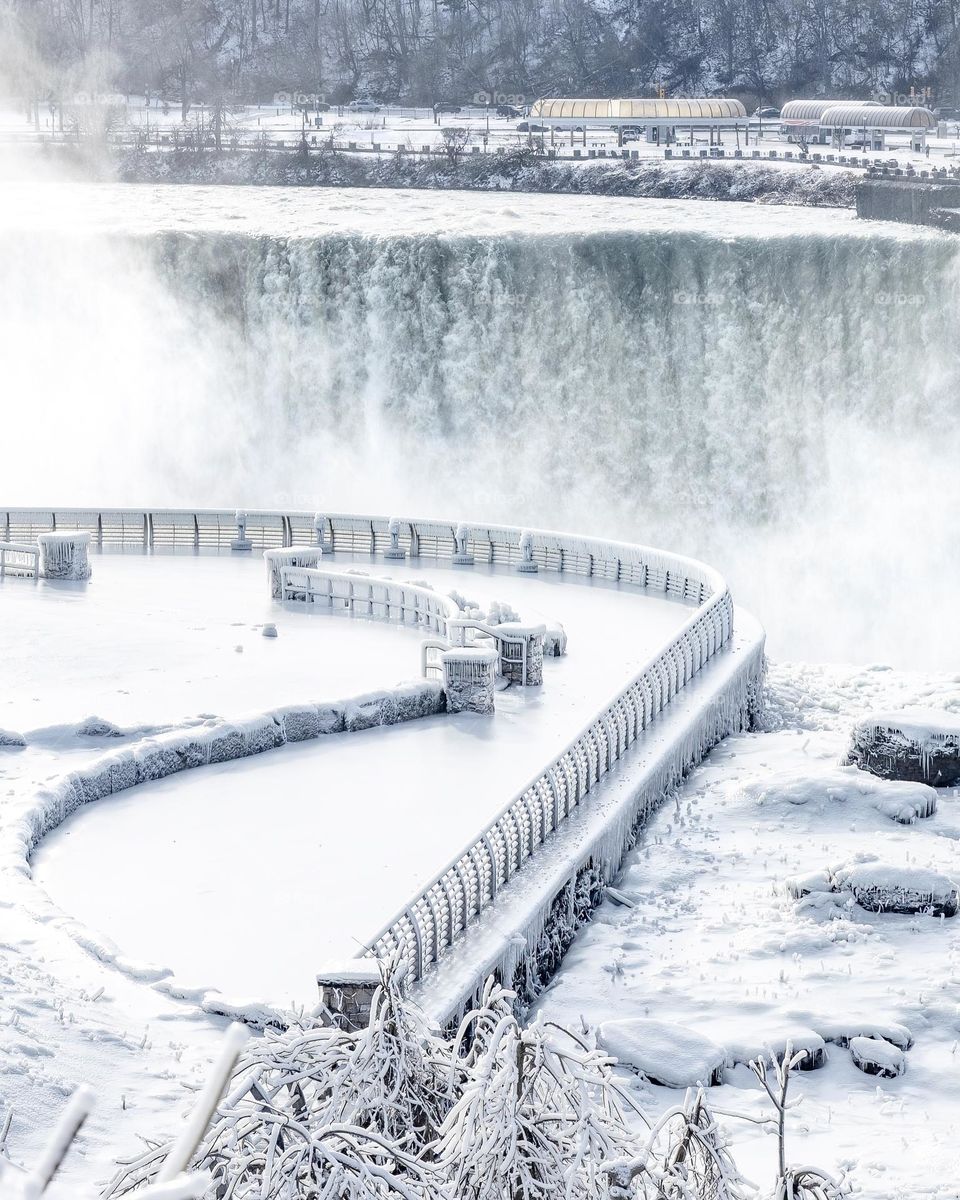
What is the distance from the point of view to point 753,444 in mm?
52469

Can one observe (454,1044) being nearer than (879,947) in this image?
Yes

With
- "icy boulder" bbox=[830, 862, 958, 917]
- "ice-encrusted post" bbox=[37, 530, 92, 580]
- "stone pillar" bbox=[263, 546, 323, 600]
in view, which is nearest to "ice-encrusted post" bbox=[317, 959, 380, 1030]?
"icy boulder" bbox=[830, 862, 958, 917]

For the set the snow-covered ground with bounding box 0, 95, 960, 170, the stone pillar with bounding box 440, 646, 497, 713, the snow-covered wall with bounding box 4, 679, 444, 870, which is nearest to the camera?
the snow-covered wall with bounding box 4, 679, 444, 870

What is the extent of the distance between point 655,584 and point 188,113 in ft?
295

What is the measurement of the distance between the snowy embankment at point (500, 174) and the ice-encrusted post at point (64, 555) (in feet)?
139

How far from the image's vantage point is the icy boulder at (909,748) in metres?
21.4

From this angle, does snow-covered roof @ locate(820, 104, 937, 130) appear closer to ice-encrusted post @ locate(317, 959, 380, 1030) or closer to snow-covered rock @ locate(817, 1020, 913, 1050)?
snow-covered rock @ locate(817, 1020, 913, 1050)

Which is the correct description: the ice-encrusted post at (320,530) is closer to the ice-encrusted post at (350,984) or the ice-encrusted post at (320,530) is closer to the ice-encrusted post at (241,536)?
the ice-encrusted post at (241,536)

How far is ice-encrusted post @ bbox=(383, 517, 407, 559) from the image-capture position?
32.3 meters

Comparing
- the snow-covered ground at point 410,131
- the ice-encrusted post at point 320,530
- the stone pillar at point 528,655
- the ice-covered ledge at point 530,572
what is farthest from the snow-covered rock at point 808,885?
the snow-covered ground at point 410,131

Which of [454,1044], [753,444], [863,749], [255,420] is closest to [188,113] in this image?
[255,420]

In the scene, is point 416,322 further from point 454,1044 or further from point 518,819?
point 454,1044

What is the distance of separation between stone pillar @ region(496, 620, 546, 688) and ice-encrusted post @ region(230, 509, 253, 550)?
1033 centimetres

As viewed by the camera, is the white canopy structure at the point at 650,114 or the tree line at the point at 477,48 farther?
the tree line at the point at 477,48
